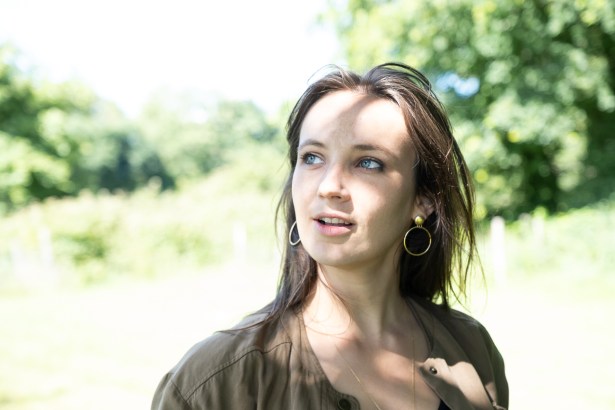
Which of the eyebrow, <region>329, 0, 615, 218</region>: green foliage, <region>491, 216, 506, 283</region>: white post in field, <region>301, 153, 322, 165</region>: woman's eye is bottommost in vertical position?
<region>301, 153, 322, 165</region>: woman's eye

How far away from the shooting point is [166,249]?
579 inches

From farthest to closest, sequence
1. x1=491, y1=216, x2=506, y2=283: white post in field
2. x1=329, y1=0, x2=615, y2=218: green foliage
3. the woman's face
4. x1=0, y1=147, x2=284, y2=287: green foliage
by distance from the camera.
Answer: x1=0, y1=147, x2=284, y2=287: green foliage < x1=329, y1=0, x2=615, y2=218: green foliage < x1=491, y1=216, x2=506, y2=283: white post in field < the woman's face

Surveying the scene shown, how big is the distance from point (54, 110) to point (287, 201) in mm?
28412

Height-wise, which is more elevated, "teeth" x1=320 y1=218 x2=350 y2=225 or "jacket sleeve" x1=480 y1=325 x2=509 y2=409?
"teeth" x1=320 y1=218 x2=350 y2=225

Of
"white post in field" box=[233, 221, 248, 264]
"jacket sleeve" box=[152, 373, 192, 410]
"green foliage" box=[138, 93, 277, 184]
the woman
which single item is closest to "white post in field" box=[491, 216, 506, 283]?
"white post in field" box=[233, 221, 248, 264]

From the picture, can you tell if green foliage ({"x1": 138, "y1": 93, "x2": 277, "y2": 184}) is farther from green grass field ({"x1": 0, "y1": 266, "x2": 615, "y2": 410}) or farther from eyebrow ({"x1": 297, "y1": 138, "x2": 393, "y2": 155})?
eyebrow ({"x1": 297, "y1": 138, "x2": 393, "y2": 155})

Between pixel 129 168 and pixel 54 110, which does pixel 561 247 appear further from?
pixel 129 168

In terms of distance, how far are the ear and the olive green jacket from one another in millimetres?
416

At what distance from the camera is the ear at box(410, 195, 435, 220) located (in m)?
1.75

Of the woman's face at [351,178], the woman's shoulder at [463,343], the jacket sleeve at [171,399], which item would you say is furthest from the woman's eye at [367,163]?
the jacket sleeve at [171,399]

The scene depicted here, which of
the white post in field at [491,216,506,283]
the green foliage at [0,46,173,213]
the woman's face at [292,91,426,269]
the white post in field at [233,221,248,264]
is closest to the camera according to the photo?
the woman's face at [292,91,426,269]

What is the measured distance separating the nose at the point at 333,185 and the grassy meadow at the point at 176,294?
86 cm

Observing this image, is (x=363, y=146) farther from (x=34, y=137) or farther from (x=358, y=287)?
(x=34, y=137)

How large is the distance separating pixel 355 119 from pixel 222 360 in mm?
684
